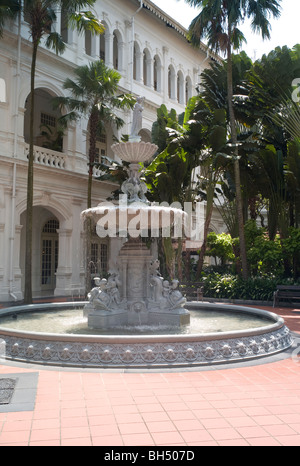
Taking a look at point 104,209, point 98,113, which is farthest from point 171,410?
point 98,113

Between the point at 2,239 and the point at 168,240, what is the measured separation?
6.60 metres

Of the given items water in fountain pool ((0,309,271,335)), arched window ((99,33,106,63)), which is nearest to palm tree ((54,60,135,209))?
arched window ((99,33,106,63))

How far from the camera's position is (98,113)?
58.4 ft

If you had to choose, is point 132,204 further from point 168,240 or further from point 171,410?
point 168,240

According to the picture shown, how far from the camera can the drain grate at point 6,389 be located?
15.4 ft

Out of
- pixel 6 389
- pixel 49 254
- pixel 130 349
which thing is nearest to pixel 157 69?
pixel 49 254

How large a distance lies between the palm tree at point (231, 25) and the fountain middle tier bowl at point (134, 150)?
774 cm

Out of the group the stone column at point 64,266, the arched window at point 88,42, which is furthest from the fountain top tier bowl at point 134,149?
the arched window at point 88,42

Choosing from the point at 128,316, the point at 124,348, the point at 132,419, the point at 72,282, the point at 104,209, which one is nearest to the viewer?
the point at 132,419

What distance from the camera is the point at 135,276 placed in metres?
8.90

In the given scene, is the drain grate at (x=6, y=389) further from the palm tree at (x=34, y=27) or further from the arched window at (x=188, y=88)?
the arched window at (x=188, y=88)

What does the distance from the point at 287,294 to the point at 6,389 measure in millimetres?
10790

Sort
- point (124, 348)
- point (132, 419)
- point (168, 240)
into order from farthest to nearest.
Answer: point (168, 240)
point (124, 348)
point (132, 419)

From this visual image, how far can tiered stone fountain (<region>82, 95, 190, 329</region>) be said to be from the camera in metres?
8.06
